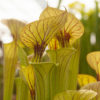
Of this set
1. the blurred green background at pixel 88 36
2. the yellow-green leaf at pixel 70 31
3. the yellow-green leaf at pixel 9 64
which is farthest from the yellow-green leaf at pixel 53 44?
the blurred green background at pixel 88 36

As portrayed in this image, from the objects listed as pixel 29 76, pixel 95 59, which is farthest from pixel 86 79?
pixel 29 76

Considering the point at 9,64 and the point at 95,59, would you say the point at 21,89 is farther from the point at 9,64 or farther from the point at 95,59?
the point at 95,59

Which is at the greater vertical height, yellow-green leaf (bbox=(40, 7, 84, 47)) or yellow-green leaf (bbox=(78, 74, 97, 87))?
yellow-green leaf (bbox=(40, 7, 84, 47))

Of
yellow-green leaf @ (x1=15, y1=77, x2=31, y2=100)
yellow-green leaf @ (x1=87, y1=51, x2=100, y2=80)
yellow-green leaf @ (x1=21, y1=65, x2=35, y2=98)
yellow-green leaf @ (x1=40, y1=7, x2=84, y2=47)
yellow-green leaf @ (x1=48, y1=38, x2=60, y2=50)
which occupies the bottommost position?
yellow-green leaf @ (x1=15, y1=77, x2=31, y2=100)

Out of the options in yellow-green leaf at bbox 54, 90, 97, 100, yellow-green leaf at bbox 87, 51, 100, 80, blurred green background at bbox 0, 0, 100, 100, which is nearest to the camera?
yellow-green leaf at bbox 54, 90, 97, 100

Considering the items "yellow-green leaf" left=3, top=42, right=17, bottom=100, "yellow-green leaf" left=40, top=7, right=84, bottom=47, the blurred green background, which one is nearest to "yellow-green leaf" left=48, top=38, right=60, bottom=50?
"yellow-green leaf" left=40, top=7, right=84, bottom=47

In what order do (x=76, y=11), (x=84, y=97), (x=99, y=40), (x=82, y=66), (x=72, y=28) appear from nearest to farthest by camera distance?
1. (x=84, y=97)
2. (x=72, y=28)
3. (x=82, y=66)
4. (x=99, y=40)
5. (x=76, y=11)

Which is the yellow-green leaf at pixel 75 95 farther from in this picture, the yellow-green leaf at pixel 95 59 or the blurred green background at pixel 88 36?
the blurred green background at pixel 88 36

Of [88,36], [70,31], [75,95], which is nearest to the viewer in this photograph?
[75,95]

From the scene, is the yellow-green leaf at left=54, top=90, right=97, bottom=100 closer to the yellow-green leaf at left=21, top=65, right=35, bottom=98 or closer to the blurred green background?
the yellow-green leaf at left=21, top=65, right=35, bottom=98

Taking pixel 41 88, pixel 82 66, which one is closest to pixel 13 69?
pixel 41 88

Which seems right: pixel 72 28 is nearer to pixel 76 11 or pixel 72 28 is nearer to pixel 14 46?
pixel 14 46
